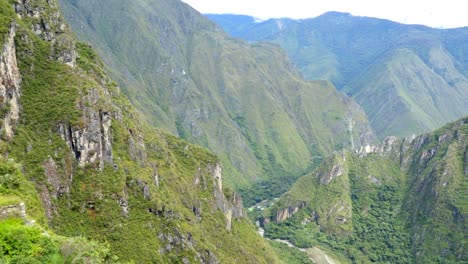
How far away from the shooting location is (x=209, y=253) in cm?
13512

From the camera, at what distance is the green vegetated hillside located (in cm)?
10325

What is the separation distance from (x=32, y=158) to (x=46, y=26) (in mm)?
47828

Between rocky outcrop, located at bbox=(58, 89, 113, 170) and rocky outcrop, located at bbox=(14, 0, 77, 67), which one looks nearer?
rocky outcrop, located at bbox=(58, 89, 113, 170)

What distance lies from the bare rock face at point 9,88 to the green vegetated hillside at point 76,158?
23 cm

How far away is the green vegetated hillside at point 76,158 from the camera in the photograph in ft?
339

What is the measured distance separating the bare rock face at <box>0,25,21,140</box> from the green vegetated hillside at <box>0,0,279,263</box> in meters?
0.23

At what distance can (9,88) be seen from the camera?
106188mm

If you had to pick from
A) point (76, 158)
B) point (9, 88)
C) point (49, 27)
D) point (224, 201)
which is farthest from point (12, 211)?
point (224, 201)

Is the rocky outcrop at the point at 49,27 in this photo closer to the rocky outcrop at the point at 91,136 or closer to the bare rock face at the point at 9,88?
the rocky outcrop at the point at 91,136

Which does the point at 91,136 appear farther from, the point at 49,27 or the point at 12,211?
the point at 12,211

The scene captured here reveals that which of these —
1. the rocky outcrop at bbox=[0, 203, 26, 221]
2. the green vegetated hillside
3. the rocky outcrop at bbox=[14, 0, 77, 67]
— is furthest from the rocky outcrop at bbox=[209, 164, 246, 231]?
the rocky outcrop at bbox=[0, 203, 26, 221]

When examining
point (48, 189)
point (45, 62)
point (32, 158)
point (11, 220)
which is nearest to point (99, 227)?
point (48, 189)

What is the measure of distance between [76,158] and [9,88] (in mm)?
21627

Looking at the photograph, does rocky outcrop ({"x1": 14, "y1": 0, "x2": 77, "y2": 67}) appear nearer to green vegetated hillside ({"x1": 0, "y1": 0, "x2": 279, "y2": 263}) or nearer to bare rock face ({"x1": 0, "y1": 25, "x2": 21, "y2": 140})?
green vegetated hillside ({"x1": 0, "y1": 0, "x2": 279, "y2": 263})
